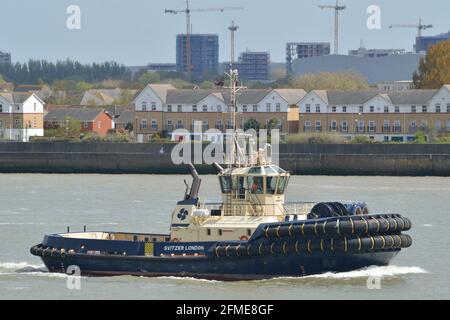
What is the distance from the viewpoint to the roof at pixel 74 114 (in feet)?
293

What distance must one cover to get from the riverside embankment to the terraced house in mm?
10652

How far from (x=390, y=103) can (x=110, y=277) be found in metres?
48.2

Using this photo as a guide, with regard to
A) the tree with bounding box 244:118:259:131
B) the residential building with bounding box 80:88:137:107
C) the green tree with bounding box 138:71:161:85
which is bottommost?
the tree with bounding box 244:118:259:131

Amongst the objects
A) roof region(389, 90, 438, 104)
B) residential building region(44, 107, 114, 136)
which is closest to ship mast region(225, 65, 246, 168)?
roof region(389, 90, 438, 104)

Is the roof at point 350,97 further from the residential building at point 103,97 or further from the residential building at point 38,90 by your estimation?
the residential building at point 38,90

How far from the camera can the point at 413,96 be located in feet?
262

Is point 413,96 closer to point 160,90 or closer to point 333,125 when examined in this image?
point 333,125

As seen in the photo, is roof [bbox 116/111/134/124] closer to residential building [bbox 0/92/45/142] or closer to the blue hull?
residential building [bbox 0/92/45/142]

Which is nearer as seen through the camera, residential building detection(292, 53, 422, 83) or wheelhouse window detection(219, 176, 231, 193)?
wheelhouse window detection(219, 176, 231, 193)

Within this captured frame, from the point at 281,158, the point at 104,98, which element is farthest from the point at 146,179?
the point at 104,98

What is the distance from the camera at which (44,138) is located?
80688mm

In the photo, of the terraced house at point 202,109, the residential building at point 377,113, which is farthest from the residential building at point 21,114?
the residential building at point 377,113

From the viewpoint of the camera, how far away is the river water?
31.1 metres

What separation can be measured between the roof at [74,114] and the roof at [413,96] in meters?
19.1
